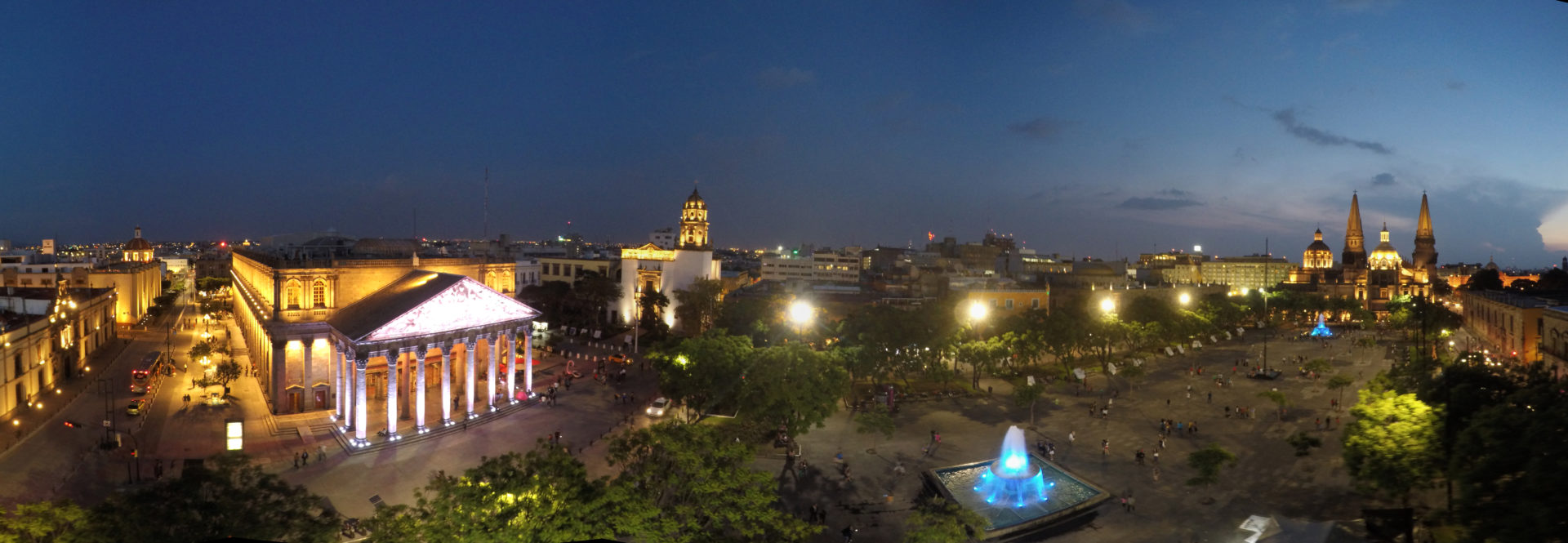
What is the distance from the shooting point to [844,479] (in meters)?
29.0

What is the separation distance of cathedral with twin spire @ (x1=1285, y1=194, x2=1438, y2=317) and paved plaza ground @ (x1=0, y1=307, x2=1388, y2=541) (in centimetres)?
7831

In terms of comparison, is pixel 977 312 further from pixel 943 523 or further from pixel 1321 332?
pixel 1321 332

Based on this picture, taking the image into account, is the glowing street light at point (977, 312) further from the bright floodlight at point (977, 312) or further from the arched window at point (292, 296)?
the arched window at point (292, 296)

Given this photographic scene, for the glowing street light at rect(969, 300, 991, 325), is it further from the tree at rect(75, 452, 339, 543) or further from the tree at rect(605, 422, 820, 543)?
the tree at rect(75, 452, 339, 543)

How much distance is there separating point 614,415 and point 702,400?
20.4 feet

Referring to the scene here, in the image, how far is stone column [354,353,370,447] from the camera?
3262 centimetres

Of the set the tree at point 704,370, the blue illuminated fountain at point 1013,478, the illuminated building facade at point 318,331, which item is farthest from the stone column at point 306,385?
the blue illuminated fountain at point 1013,478

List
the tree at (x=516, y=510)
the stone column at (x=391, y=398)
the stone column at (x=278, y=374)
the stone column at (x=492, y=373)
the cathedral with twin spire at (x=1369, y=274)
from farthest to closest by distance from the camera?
the cathedral with twin spire at (x=1369, y=274)
the stone column at (x=492, y=373)
the stone column at (x=278, y=374)
the stone column at (x=391, y=398)
the tree at (x=516, y=510)

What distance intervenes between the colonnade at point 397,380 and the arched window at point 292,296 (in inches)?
139

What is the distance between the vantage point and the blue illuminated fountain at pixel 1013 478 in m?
27.2

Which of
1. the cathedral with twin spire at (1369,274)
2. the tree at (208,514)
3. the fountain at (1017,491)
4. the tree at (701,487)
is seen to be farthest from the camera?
the cathedral with twin spire at (1369,274)

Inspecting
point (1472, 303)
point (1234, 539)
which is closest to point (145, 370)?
point (1234, 539)

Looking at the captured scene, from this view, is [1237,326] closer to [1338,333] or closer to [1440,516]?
[1338,333]

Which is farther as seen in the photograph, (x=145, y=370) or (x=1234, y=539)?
(x=145, y=370)
